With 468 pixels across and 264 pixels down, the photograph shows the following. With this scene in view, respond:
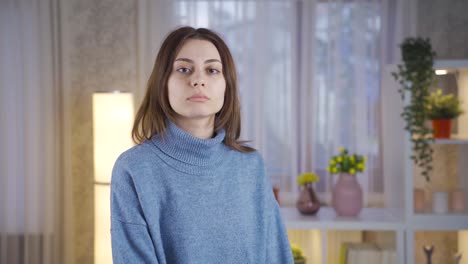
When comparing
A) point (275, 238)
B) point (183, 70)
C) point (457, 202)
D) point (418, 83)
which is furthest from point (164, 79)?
point (457, 202)

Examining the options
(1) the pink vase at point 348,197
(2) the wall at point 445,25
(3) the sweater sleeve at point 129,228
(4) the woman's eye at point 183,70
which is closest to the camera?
(3) the sweater sleeve at point 129,228

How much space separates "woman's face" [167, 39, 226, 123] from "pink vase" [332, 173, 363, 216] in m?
1.86

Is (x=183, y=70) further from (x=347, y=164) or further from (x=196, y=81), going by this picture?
(x=347, y=164)

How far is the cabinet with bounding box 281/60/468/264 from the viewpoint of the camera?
2.91 meters

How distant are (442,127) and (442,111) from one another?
81mm

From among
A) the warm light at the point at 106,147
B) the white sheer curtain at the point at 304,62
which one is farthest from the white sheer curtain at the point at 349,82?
the warm light at the point at 106,147

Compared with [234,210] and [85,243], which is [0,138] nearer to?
[85,243]

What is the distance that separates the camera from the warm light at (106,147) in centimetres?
307

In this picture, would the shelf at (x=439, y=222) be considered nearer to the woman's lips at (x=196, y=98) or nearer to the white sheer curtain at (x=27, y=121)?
the woman's lips at (x=196, y=98)

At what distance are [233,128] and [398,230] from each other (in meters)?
1.77

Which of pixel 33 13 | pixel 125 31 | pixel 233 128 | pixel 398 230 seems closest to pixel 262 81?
pixel 125 31

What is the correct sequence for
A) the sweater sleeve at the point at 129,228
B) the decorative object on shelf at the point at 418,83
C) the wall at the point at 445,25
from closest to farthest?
the sweater sleeve at the point at 129,228 → the decorative object on shelf at the point at 418,83 → the wall at the point at 445,25

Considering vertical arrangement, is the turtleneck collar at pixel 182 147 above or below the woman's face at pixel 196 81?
below

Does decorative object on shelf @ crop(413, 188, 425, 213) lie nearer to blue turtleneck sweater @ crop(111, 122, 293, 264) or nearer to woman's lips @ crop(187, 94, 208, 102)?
blue turtleneck sweater @ crop(111, 122, 293, 264)
